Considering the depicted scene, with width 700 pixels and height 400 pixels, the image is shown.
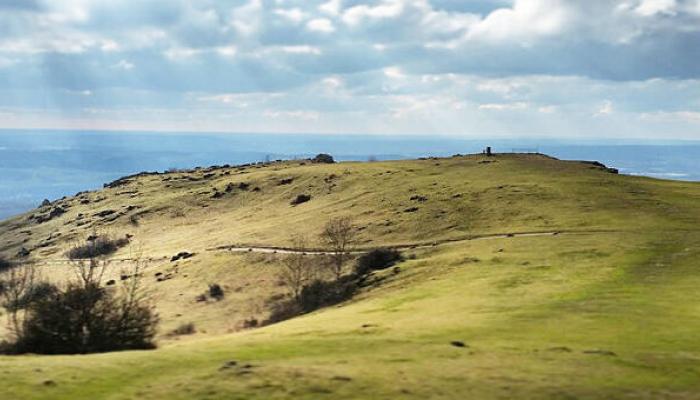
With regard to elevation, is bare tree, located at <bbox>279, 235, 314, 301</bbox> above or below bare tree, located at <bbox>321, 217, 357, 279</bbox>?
below

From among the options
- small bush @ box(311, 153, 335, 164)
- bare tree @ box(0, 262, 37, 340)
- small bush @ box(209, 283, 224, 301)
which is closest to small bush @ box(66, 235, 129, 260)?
bare tree @ box(0, 262, 37, 340)

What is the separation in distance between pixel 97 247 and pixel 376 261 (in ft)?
212

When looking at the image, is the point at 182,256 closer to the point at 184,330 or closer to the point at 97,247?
the point at 97,247

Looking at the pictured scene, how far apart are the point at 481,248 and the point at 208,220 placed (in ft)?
227

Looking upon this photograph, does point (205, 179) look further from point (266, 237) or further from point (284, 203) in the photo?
point (266, 237)

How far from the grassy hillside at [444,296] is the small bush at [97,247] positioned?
4.09 meters

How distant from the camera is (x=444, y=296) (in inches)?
1772

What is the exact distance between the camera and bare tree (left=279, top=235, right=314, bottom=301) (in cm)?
6712

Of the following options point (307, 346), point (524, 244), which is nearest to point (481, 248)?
point (524, 244)

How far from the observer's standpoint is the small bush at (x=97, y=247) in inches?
4378

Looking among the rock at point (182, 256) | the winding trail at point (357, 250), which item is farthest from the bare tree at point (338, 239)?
the rock at point (182, 256)

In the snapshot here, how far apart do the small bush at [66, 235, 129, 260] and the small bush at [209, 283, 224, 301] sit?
147 feet

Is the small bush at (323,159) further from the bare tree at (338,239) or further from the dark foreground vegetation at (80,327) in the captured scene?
the dark foreground vegetation at (80,327)

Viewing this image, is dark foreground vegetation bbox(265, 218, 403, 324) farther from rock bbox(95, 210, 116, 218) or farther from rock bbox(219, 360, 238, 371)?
rock bbox(95, 210, 116, 218)
